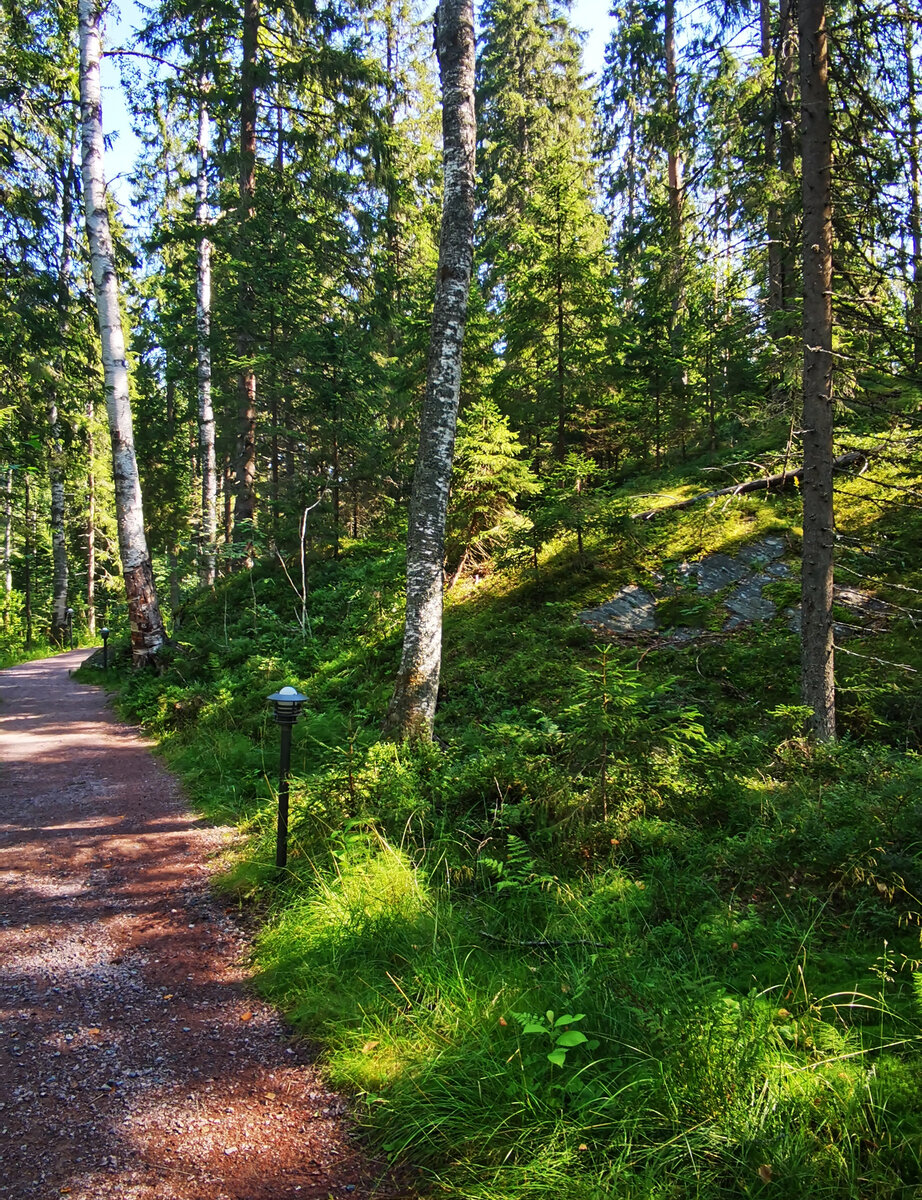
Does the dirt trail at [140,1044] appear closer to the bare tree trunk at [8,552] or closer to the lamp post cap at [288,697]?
the lamp post cap at [288,697]

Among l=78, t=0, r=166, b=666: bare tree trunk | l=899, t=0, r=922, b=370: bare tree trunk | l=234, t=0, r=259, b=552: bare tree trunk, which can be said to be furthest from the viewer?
l=234, t=0, r=259, b=552: bare tree trunk

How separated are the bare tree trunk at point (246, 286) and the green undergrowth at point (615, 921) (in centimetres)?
834

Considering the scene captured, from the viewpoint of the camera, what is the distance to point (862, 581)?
7984mm

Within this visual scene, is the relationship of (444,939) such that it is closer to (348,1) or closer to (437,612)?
(437,612)

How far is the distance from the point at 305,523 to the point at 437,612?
6947 millimetres

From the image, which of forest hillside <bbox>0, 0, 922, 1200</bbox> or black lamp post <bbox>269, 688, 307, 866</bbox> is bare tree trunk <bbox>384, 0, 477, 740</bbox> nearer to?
forest hillside <bbox>0, 0, 922, 1200</bbox>

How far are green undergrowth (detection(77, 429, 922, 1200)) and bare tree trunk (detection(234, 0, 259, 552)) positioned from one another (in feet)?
27.4

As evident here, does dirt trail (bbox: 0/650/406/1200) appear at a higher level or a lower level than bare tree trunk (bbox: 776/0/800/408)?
lower

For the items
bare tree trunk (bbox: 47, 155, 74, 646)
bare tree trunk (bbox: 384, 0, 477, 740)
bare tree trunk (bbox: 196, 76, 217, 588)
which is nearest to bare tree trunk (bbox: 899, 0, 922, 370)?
bare tree trunk (bbox: 384, 0, 477, 740)

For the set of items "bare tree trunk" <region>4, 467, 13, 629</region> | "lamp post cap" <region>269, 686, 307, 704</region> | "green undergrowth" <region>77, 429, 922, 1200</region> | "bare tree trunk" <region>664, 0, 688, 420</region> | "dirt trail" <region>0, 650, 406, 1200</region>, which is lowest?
"dirt trail" <region>0, 650, 406, 1200</region>

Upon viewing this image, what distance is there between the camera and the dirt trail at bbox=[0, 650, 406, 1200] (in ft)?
7.46

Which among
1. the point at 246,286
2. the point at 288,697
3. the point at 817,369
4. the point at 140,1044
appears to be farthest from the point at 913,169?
the point at 246,286

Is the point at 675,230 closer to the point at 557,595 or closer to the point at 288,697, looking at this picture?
the point at 557,595

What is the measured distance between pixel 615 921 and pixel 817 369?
521 cm
